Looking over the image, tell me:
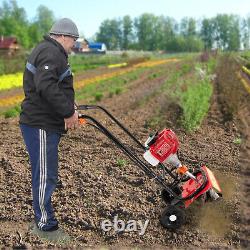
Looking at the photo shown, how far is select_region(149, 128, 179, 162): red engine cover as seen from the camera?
4.82 m

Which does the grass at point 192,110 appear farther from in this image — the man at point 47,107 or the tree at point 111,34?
the tree at point 111,34

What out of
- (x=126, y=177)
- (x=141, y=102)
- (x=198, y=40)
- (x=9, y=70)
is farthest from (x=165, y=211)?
(x=198, y=40)

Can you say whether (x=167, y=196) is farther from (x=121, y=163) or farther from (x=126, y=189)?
(x=121, y=163)

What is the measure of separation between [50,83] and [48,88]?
0.05m

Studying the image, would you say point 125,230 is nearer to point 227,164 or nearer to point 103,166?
point 103,166

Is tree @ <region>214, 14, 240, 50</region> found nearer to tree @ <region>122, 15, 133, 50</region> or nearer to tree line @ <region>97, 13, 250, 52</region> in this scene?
tree line @ <region>97, 13, 250, 52</region>

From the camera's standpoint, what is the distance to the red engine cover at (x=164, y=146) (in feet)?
15.8

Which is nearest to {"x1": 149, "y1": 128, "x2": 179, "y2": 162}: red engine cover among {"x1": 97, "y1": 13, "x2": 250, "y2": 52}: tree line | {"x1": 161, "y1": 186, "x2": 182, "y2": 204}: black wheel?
{"x1": 161, "y1": 186, "x2": 182, "y2": 204}: black wheel

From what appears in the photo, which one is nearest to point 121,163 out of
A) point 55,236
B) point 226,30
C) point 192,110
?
point 55,236

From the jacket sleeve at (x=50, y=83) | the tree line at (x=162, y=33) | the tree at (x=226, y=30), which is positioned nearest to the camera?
the jacket sleeve at (x=50, y=83)

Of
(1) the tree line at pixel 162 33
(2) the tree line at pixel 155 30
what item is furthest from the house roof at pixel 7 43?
(1) the tree line at pixel 162 33

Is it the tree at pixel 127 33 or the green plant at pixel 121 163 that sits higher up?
the green plant at pixel 121 163

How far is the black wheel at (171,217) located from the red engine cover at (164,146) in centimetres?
54

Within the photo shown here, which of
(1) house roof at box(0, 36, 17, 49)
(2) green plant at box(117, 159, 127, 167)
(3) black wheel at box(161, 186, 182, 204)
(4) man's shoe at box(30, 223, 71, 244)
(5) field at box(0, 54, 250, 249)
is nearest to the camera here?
(4) man's shoe at box(30, 223, 71, 244)
